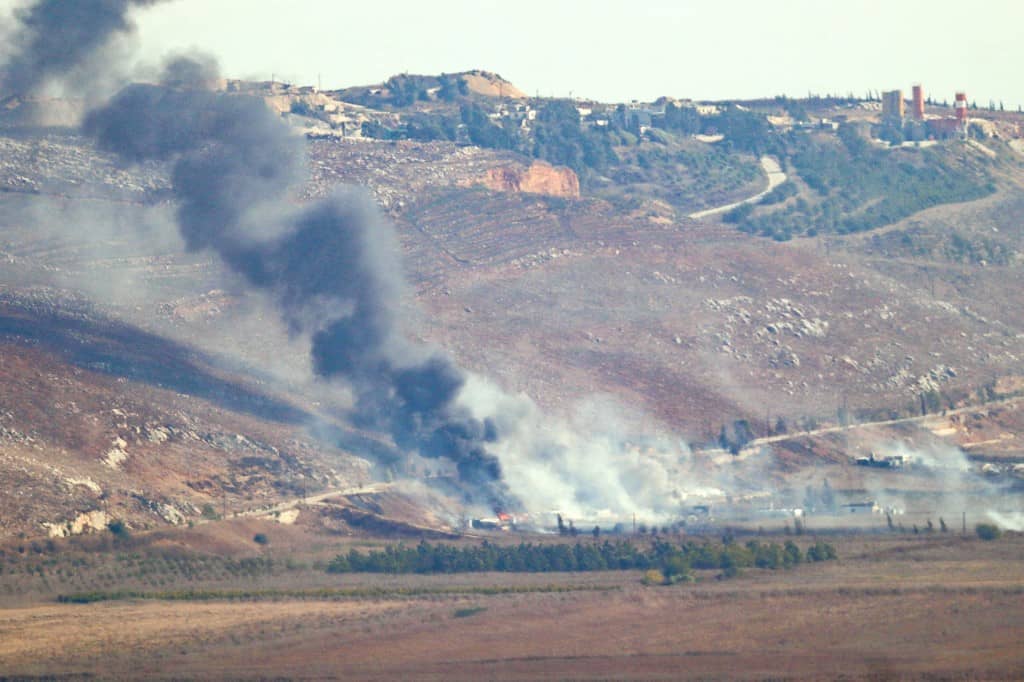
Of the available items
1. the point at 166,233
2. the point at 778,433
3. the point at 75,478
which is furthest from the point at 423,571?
the point at 166,233

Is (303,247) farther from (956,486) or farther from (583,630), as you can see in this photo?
(956,486)

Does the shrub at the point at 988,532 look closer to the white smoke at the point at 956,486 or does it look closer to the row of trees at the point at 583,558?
the white smoke at the point at 956,486

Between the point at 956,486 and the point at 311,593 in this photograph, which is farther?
the point at 956,486

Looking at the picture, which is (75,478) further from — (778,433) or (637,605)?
(778,433)

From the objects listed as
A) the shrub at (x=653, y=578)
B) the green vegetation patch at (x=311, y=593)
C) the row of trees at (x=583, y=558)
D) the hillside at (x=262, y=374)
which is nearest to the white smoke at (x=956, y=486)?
the hillside at (x=262, y=374)

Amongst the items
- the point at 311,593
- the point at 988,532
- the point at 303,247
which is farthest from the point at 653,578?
the point at 303,247

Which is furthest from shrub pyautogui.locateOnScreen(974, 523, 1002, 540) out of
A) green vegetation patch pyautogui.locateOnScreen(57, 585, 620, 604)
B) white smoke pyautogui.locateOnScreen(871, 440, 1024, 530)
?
green vegetation patch pyautogui.locateOnScreen(57, 585, 620, 604)

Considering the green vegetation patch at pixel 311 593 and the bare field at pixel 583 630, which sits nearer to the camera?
the bare field at pixel 583 630
